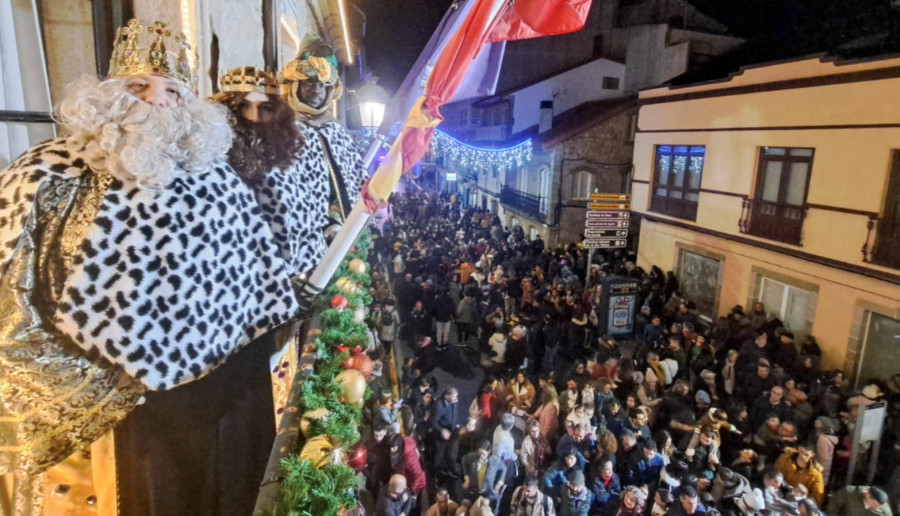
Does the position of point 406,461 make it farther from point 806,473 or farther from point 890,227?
point 890,227

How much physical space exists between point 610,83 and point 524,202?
6.44m

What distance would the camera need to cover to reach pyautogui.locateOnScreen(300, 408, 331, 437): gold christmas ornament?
116 inches

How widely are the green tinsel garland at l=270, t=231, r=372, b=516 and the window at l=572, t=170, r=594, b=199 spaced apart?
1651 centimetres

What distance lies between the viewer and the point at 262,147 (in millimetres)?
2672

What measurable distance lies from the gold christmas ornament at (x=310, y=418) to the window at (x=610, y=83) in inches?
929

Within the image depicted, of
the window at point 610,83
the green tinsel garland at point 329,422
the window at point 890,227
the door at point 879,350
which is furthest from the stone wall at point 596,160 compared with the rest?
the green tinsel garland at point 329,422

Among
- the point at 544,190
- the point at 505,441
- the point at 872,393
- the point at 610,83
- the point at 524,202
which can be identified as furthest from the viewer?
the point at 524,202

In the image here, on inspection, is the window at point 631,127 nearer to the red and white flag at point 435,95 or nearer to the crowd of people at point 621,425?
the crowd of people at point 621,425

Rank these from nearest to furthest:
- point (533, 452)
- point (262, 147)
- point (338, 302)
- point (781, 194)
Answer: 1. point (262, 147)
2. point (338, 302)
3. point (533, 452)
4. point (781, 194)

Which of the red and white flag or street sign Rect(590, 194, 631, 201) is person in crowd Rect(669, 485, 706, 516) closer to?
the red and white flag

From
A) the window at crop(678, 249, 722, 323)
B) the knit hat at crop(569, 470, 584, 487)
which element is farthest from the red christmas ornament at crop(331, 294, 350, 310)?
the window at crop(678, 249, 722, 323)

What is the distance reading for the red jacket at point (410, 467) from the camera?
5391mm

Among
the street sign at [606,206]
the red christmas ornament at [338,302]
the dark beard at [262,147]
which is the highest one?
the dark beard at [262,147]

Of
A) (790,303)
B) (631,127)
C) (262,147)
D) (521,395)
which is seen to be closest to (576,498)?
(521,395)
